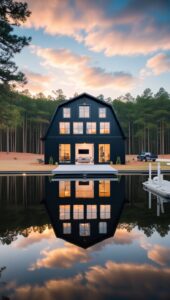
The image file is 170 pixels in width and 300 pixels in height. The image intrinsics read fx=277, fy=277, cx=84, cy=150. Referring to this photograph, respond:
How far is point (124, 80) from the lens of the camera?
40500 millimetres

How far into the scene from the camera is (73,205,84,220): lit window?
8.08 meters

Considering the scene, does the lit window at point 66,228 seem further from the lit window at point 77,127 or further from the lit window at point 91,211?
the lit window at point 77,127

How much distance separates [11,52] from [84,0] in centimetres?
1030

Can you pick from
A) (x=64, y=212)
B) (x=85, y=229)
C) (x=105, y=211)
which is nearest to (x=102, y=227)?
(x=85, y=229)

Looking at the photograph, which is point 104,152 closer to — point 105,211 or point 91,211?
point 105,211

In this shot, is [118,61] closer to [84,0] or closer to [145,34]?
[145,34]

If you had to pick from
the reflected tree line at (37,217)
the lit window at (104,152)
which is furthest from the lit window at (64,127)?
the reflected tree line at (37,217)

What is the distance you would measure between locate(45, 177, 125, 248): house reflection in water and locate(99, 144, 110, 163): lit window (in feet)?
58.7

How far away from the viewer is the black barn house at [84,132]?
30.8m

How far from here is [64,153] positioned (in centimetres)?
3094

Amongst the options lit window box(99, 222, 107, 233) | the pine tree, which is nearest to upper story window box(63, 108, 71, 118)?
the pine tree

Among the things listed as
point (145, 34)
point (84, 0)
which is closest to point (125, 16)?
point (84, 0)

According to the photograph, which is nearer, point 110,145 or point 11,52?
point 11,52

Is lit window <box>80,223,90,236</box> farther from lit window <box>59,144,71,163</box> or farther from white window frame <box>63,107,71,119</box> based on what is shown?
white window frame <box>63,107,71,119</box>
